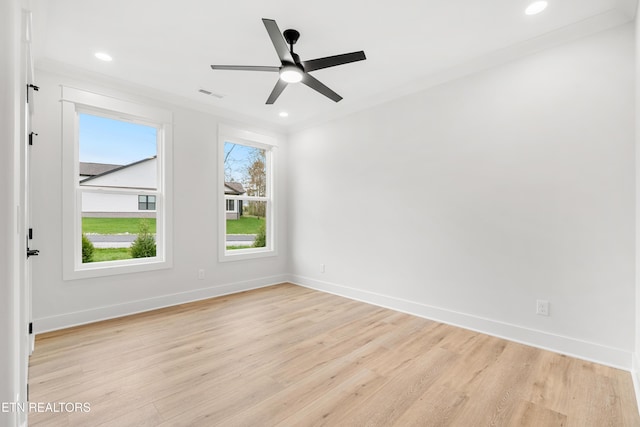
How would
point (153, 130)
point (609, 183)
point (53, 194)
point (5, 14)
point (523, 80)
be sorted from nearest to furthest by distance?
point (5, 14)
point (609, 183)
point (523, 80)
point (53, 194)
point (153, 130)

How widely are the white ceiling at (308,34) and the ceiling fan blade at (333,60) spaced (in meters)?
0.34

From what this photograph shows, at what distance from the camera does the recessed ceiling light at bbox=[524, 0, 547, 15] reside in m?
2.24

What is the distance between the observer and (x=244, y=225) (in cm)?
484

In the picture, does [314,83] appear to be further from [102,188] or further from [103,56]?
[102,188]

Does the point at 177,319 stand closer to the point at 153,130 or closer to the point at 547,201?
the point at 153,130

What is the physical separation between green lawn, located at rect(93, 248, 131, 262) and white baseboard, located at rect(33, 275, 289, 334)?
1.78ft

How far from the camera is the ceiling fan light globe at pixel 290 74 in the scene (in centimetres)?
249

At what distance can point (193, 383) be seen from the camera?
2.10m

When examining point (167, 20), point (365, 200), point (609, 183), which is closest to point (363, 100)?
point (365, 200)

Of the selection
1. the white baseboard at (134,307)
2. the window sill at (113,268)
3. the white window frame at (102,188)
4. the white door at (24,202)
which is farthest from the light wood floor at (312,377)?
the white window frame at (102,188)

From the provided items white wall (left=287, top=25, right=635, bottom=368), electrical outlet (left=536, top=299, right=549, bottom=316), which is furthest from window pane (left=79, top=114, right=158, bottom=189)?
electrical outlet (left=536, top=299, right=549, bottom=316)

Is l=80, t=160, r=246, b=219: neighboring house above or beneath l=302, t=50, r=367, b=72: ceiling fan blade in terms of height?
beneath

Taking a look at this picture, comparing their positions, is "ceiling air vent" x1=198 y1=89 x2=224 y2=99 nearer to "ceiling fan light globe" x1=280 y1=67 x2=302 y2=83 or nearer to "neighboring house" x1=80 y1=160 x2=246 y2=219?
"neighboring house" x1=80 y1=160 x2=246 y2=219

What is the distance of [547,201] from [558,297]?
2.73 feet
